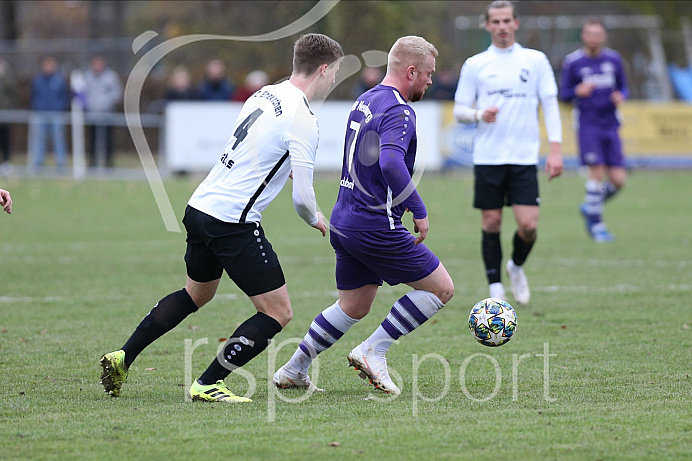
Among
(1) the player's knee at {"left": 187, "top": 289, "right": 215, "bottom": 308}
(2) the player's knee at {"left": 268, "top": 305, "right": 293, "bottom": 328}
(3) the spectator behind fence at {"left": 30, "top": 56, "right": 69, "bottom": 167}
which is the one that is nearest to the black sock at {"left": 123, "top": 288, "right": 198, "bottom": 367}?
(1) the player's knee at {"left": 187, "top": 289, "right": 215, "bottom": 308}

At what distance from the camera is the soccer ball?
19.7 feet

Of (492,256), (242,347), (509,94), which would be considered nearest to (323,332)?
(242,347)

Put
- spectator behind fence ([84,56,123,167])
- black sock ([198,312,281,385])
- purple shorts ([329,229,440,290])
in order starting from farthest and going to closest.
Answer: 1. spectator behind fence ([84,56,123,167])
2. purple shorts ([329,229,440,290])
3. black sock ([198,312,281,385])

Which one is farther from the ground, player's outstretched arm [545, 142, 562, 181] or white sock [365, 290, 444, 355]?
player's outstretched arm [545, 142, 562, 181]

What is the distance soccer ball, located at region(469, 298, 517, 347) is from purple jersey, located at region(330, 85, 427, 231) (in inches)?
34.5

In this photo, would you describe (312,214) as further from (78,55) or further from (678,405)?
(78,55)

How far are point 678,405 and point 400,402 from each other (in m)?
1.44

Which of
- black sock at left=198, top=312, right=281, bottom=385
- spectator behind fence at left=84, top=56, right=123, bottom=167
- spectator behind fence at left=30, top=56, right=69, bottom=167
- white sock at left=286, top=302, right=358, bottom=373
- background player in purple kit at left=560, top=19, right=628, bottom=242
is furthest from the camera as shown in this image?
spectator behind fence at left=84, top=56, right=123, bottom=167

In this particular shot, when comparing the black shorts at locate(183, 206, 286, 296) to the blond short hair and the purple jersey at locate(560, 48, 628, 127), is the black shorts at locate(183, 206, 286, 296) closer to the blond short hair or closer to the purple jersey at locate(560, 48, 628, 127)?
the blond short hair

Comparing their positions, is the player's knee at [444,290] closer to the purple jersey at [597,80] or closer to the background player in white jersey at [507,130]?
the background player in white jersey at [507,130]

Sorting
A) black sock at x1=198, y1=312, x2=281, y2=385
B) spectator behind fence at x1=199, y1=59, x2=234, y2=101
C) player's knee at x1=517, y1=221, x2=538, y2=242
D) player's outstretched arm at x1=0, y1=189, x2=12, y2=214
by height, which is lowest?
black sock at x1=198, y1=312, x2=281, y2=385

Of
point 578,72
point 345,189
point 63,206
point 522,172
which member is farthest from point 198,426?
point 63,206

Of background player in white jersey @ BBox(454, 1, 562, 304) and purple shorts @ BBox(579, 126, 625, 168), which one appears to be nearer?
background player in white jersey @ BBox(454, 1, 562, 304)

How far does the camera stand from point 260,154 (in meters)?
5.28
